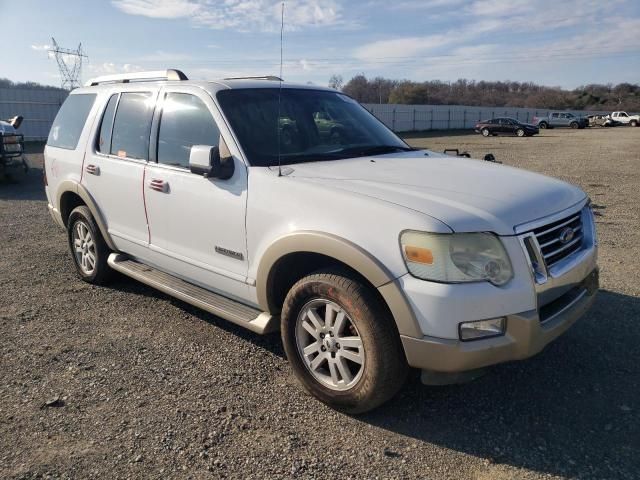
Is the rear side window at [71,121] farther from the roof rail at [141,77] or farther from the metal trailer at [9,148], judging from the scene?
the metal trailer at [9,148]

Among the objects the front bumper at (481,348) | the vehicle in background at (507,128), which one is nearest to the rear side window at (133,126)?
the front bumper at (481,348)

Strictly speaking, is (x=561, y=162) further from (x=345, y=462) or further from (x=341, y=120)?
(x=345, y=462)

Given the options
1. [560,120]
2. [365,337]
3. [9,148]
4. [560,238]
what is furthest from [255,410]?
[560,120]

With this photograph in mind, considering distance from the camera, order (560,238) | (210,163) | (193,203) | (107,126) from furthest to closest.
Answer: (107,126), (193,203), (210,163), (560,238)

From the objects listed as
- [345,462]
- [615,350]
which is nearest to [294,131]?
[345,462]

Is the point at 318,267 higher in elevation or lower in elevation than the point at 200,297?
higher

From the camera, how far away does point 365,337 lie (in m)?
2.90

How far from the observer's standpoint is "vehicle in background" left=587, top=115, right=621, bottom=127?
56.8 m

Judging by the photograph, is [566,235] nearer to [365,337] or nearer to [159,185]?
[365,337]

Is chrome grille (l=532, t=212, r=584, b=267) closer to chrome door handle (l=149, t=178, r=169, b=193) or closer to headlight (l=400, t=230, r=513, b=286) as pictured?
headlight (l=400, t=230, r=513, b=286)

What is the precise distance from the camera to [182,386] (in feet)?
11.6

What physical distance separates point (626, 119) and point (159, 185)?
63.1 meters

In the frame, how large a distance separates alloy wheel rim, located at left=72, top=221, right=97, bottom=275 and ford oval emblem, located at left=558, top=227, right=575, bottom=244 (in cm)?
415

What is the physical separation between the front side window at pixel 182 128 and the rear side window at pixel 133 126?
223mm
